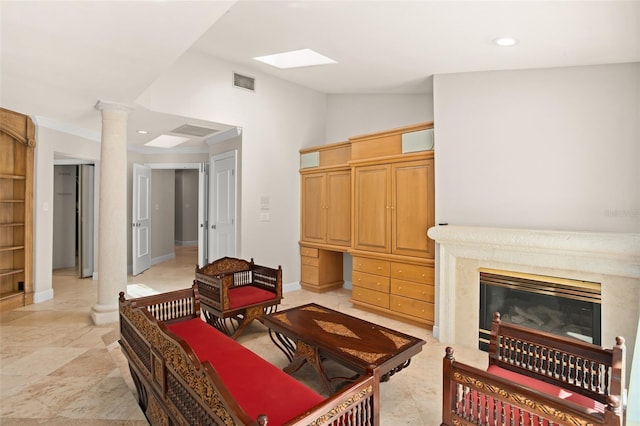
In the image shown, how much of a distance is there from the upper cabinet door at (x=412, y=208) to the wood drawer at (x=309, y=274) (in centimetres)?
158

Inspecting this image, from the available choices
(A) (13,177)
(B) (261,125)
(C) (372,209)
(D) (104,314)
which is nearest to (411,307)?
(C) (372,209)

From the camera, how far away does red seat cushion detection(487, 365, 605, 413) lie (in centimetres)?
172

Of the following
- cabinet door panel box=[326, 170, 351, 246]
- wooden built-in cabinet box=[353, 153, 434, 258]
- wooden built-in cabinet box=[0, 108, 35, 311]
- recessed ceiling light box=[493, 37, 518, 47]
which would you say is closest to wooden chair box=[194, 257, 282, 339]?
wooden built-in cabinet box=[353, 153, 434, 258]

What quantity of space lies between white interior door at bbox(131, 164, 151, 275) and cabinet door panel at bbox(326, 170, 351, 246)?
3.74 m

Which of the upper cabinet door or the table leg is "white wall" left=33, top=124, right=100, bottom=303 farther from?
the upper cabinet door

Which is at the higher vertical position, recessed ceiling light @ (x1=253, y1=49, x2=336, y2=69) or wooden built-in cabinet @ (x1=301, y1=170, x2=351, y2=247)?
recessed ceiling light @ (x1=253, y1=49, x2=336, y2=69)

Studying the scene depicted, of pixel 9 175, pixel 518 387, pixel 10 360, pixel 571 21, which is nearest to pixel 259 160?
pixel 9 175

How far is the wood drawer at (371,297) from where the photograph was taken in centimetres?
426

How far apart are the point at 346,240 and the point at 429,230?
157cm

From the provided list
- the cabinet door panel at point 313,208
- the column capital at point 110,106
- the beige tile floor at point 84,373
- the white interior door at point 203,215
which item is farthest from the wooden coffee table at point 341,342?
the white interior door at point 203,215

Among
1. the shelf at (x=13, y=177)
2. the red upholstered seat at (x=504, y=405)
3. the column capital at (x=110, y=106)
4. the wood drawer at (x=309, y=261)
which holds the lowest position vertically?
the red upholstered seat at (x=504, y=405)

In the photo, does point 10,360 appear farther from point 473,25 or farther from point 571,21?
point 571,21

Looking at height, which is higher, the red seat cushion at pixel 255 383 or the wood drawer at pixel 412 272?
the wood drawer at pixel 412 272

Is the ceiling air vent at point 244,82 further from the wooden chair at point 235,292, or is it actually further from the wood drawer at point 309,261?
the wood drawer at point 309,261
